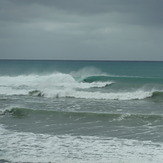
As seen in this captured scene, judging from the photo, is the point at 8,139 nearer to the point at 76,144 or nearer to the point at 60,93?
the point at 76,144

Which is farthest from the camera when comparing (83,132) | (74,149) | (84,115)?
(84,115)

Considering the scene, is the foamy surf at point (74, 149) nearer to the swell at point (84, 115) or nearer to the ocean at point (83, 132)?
the ocean at point (83, 132)

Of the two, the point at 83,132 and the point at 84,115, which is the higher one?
the point at 84,115

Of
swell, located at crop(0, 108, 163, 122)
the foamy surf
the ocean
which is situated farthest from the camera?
swell, located at crop(0, 108, 163, 122)

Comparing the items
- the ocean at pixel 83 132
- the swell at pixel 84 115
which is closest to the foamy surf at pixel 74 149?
the ocean at pixel 83 132

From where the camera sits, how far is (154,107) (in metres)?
16.5

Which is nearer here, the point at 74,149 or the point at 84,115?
the point at 74,149

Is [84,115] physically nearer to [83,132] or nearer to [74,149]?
[83,132]

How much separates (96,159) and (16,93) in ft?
51.0

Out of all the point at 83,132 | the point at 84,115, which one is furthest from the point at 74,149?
the point at 84,115

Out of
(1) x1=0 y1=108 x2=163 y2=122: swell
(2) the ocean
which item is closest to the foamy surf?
(2) the ocean

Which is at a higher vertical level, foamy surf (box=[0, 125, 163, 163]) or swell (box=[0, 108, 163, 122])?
swell (box=[0, 108, 163, 122])

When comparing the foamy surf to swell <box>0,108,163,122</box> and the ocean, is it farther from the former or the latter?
swell <box>0,108,163,122</box>

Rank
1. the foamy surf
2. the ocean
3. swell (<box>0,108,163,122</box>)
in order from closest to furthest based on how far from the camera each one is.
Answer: the foamy surf < the ocean < swell (<box>0,108,163,122</box>)
